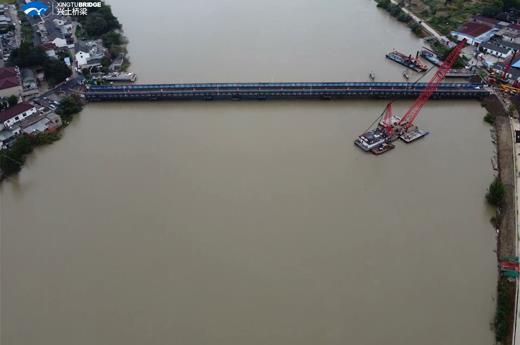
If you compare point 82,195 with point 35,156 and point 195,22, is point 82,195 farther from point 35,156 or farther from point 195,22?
point 195,22

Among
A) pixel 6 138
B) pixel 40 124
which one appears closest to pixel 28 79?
pixel 40 124

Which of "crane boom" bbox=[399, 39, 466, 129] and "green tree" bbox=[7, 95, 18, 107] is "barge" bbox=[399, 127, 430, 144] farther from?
"green tree" bbox=[7, 95, 18, 107]

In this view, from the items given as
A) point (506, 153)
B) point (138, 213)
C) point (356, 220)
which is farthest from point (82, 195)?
point (506, 153)

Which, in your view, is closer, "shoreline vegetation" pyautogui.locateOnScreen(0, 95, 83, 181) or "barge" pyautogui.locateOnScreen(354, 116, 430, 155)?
"shoreline vegetation" pyautogui.locateOnScreen(0, 95, 83, 181)

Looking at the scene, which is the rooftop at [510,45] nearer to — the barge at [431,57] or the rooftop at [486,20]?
the rooftop at [486,20]

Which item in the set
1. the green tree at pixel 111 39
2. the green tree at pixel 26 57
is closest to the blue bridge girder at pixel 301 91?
the green tree at pixel 26 57

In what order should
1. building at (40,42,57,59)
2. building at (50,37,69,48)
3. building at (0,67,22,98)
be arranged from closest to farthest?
building at (0,67,22,98) → building at (40,42,57,59) → building at (50,37,69,48)

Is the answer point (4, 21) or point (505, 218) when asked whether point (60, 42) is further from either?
point (505, 218)

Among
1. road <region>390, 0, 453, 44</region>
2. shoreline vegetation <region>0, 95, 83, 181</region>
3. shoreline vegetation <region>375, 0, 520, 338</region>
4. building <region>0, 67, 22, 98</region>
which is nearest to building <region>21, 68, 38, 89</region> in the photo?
building <region>0, 67, 22, 98</region>
